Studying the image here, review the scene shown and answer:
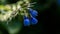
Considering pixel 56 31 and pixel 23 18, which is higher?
pixel 23 18

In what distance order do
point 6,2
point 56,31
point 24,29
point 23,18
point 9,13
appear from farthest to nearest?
point 56,31 < point 24,29 < point 6,2 < point 23,18 < point 9,13

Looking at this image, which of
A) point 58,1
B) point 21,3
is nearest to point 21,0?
point 21,3

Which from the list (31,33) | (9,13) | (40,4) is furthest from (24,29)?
(9,13)

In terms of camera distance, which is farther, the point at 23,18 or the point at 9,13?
the point at 23,18

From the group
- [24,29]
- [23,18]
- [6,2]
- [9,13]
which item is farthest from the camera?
[24,29]

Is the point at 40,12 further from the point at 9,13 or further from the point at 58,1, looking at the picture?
the point at 9,13

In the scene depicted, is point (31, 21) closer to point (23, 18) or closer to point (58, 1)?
point (23, 18)
